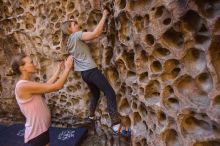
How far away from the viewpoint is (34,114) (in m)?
2.50

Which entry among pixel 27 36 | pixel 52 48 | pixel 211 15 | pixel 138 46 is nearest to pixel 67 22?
pixel 52 48

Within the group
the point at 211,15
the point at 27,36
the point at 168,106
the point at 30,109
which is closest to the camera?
the point at 211,15

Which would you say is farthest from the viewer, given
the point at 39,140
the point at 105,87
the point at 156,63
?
the point at 105,87

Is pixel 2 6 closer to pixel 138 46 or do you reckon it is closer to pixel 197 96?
pixel 138 46

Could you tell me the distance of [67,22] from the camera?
355 centimetres

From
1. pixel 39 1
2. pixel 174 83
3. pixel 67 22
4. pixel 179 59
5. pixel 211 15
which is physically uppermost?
pixel 39 1

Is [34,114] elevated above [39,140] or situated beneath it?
elevated above

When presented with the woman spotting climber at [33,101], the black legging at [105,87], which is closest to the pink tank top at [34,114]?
the woman spotting climber at [33,101]

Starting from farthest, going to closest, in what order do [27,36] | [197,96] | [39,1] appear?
[27,36], [39,1], [197,96]

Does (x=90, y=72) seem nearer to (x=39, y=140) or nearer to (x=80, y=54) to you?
(x=80, y=54)

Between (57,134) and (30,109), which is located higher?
(30,109)

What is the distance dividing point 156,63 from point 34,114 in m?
1.10

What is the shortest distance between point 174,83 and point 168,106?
0.66 ft

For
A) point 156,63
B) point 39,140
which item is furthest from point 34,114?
point 156,63
